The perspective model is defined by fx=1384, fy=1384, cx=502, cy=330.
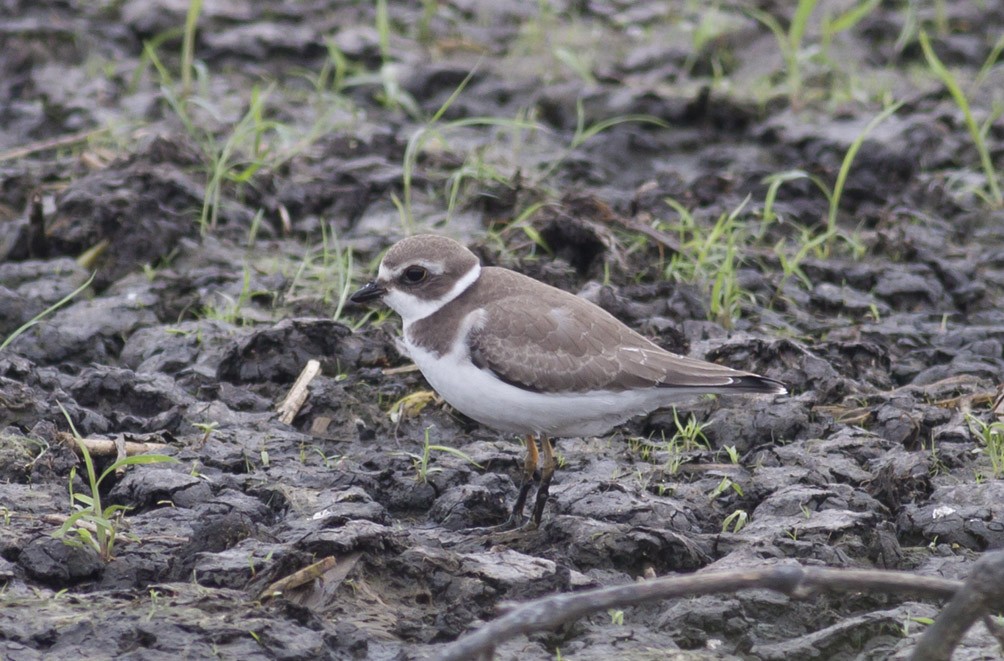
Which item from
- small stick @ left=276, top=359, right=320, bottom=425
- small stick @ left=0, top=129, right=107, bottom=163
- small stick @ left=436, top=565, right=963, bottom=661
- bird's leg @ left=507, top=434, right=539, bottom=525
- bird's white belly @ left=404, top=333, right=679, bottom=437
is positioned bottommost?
small stick @ left=0, top=129, right=107, bottom=163

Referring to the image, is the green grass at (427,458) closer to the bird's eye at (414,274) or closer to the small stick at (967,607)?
the bird's eye at (414,274)

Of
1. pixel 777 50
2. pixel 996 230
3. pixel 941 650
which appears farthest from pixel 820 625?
pixel 777 50

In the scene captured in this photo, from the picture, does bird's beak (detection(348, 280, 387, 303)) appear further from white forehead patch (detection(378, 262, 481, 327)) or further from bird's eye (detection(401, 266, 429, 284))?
bird's eye (detection(401, 266, 429, 284))

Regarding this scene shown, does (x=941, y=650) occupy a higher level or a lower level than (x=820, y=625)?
higher

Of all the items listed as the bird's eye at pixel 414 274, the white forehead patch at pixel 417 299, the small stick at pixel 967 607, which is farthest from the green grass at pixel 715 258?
the small stick at pixel 967 607

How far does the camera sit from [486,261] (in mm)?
8297

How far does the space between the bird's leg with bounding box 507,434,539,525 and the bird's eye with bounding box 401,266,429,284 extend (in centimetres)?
A: 89

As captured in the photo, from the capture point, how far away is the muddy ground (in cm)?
539

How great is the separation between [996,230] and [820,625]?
16.9 ft

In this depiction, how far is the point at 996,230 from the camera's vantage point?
9.69 metres

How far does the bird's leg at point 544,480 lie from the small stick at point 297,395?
4.80 ft

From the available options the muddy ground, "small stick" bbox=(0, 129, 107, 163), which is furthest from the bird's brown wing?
"small stick" bbox=(0, 129, 107, 163)

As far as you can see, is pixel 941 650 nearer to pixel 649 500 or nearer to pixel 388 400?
pixel 649 500

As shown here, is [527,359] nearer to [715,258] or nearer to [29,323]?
[715,258]
